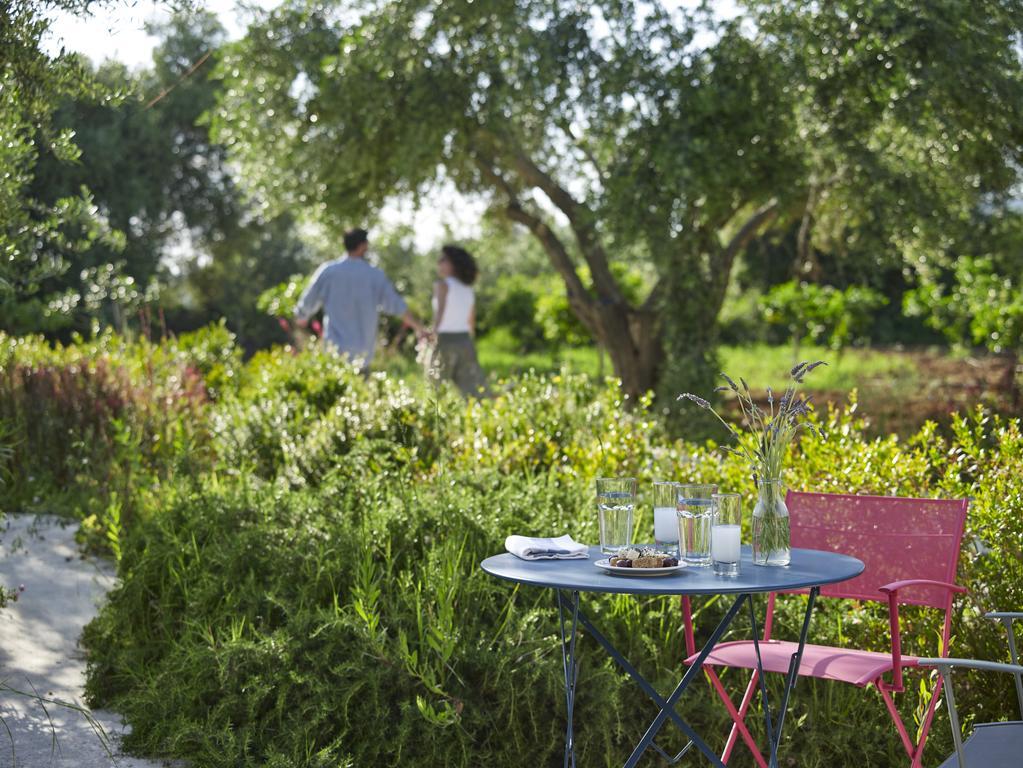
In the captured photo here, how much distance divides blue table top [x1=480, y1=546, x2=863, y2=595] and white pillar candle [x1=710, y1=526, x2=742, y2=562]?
49mm

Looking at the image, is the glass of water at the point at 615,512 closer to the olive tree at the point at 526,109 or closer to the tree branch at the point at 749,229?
the olive tree at the point at 526,109

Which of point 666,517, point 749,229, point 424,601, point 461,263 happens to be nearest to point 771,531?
point 666,517

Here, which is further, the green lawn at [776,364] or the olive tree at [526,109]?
the green lawn at [776,364]

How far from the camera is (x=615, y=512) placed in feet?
9.86

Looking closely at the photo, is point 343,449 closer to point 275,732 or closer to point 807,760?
point 275,732

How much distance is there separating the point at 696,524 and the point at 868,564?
2.84 feet

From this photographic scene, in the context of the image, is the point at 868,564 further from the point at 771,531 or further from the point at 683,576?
the point at 683,576

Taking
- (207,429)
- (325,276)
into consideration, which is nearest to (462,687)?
(207,429)

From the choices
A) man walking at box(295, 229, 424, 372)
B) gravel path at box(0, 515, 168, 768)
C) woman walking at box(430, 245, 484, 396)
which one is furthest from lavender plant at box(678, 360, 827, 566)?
woman walking at box(430, 245, 484, 396)

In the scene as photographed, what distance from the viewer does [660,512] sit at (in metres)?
3.06

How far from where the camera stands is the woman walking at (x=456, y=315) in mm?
8758

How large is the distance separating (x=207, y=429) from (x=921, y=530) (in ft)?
15.8


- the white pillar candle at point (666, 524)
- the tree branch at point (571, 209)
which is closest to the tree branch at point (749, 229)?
the tree branch at point (571, 209)

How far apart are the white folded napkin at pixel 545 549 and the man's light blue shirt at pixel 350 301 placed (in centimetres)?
557
